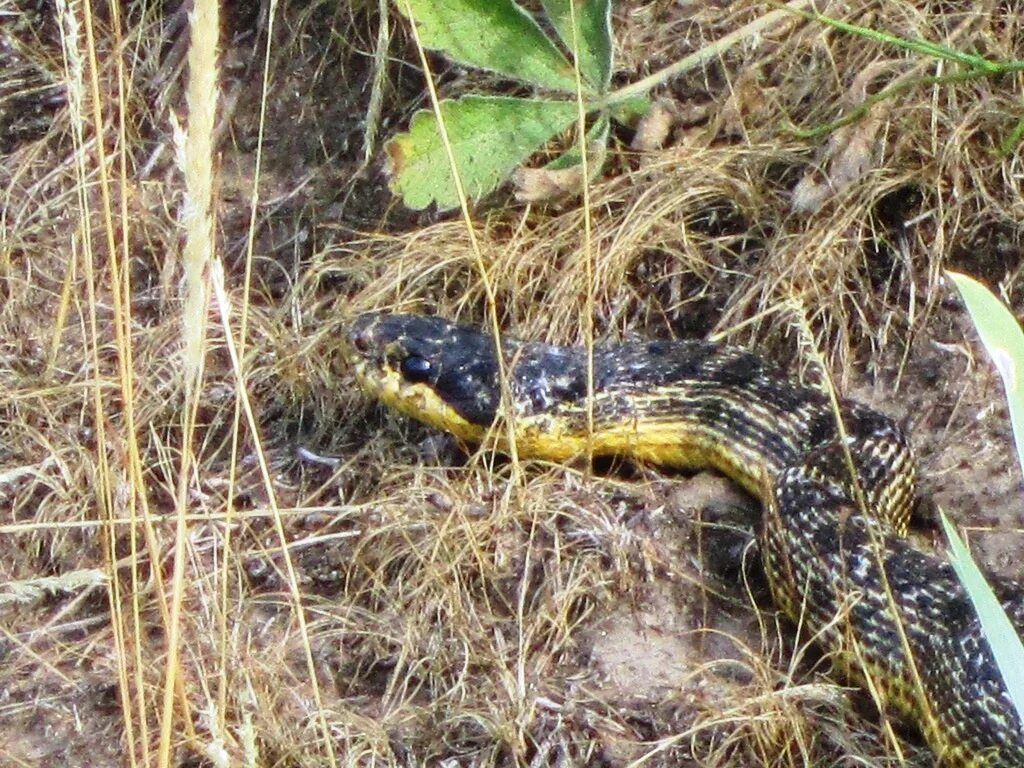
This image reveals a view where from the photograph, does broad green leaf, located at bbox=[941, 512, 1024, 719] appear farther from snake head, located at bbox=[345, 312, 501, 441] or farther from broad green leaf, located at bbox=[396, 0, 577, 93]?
broad green leaf, located at bbox=[396, 0, 577, 93]

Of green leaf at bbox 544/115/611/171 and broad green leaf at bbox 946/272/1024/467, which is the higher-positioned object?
broad green leaf at bbox 946/272/1024/467

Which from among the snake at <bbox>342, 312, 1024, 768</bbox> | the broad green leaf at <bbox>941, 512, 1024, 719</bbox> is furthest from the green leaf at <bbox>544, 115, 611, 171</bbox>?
the broad green leaf at <bbox>941, 512, 1024, 719</bbox>

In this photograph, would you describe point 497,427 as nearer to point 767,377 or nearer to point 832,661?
point 767,377

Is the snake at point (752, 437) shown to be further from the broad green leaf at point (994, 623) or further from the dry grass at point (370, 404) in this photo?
the broad green leaf at point (994, 623)

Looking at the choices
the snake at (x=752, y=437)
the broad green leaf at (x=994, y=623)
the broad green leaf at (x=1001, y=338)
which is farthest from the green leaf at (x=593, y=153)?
the broad green leaf at (x=994, y=623)

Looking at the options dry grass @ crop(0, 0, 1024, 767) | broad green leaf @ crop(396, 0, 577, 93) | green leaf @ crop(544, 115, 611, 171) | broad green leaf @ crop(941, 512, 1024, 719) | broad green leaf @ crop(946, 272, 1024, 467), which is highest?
broad green leaf @ crop(946, 272, 1024, 467)

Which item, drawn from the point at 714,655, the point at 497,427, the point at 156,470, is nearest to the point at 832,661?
the point at 714,655
